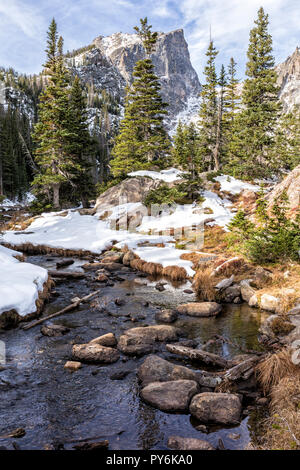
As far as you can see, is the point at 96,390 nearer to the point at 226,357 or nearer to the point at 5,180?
the point at 226,357

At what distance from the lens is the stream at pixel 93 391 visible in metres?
4.98

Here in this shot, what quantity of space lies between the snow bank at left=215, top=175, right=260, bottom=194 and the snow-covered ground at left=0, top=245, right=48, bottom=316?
1986 centimetres

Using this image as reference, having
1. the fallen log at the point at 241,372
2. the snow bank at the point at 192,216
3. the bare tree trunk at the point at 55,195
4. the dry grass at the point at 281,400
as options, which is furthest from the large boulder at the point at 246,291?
the bare tree trunk at the point at 55,195

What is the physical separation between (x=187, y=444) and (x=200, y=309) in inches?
239

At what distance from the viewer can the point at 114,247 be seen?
20.3 meters

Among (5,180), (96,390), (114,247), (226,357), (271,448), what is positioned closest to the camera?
(271,448)

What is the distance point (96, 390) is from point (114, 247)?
46.9 feet

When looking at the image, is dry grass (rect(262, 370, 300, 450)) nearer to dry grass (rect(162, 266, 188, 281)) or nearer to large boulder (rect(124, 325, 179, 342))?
large boulder (rect(124, 325, 179, 342))

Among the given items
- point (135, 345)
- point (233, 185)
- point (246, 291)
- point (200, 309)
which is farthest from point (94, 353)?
point (233, 185)

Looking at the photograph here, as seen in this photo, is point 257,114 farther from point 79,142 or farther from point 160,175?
point 79,142

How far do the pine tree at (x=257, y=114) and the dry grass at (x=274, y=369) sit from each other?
23.3 m

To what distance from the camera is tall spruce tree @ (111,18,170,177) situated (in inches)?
1138

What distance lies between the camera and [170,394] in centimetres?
587
